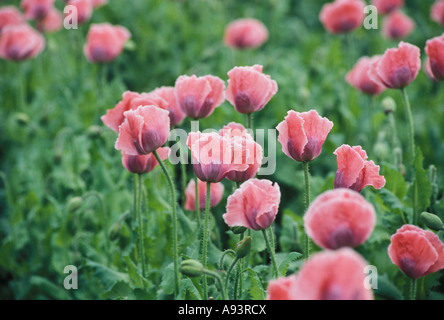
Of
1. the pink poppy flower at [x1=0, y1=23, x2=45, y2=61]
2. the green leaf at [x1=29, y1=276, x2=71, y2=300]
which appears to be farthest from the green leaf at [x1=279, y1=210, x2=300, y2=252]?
the pink poppy flower at [x1=0, y1=23, x2=45, y2=61]

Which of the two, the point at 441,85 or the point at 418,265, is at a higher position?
the point at 441,85

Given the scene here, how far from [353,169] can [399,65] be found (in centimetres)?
58

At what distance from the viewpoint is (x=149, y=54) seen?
13.9ft

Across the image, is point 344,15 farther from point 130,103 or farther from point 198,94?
point 130,103

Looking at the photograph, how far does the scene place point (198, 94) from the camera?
160 cm

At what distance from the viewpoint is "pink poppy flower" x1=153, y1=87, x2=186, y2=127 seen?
1.68m

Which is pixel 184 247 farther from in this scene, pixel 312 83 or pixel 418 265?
pixel 312 83

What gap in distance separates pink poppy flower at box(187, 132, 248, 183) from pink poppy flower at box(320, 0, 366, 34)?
2101 millimetres

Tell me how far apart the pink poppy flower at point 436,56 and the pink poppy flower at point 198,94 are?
669 millimetres

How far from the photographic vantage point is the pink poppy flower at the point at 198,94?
1.59 metres

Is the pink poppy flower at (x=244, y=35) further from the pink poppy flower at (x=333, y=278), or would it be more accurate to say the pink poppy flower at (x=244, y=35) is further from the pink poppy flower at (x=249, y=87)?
the pink poppy flower at (x=333, y=278)

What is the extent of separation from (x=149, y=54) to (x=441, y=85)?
86.3 inches

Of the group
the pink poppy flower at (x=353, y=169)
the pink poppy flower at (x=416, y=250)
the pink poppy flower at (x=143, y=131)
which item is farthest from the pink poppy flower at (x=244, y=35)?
the pink poppy flower at (x=416, y=250)
